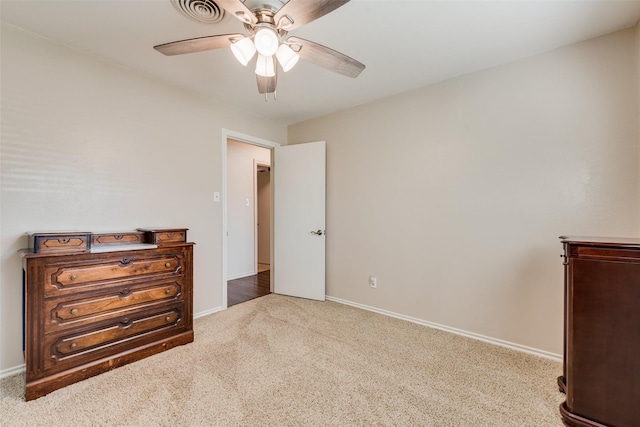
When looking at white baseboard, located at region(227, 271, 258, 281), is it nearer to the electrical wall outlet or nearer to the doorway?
the doorway

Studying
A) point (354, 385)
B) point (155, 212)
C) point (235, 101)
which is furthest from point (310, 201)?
point (354, 385)

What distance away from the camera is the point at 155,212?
2.61 m

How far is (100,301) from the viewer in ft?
6.35

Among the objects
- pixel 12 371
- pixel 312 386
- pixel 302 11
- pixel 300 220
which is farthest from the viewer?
pixel 300 220

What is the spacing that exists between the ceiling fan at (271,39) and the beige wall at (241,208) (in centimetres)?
301

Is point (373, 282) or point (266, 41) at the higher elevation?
point (266, 41)

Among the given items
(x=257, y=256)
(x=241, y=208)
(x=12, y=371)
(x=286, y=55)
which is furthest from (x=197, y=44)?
(x=257, y=256)

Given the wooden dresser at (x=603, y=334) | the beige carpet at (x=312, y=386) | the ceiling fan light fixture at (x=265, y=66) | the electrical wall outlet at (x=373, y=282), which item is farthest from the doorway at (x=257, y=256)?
the wooden dresser at (x=603, y=334)

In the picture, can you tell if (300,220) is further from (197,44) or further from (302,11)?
(302,11)

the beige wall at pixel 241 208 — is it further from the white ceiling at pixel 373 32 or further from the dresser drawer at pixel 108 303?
the dresser drawer at pixel 108 303

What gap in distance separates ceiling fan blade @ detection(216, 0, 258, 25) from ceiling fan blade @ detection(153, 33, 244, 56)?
0.43 feet

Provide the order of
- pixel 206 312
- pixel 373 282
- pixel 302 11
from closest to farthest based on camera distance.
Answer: pixel 302 11, pixel 206 312, pixel 373 282

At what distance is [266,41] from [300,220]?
2408 mm

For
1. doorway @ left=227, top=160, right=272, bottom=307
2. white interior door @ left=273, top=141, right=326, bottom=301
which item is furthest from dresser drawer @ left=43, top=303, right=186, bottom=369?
white interior door @ left=273, top=141, right=326, bottom=301
